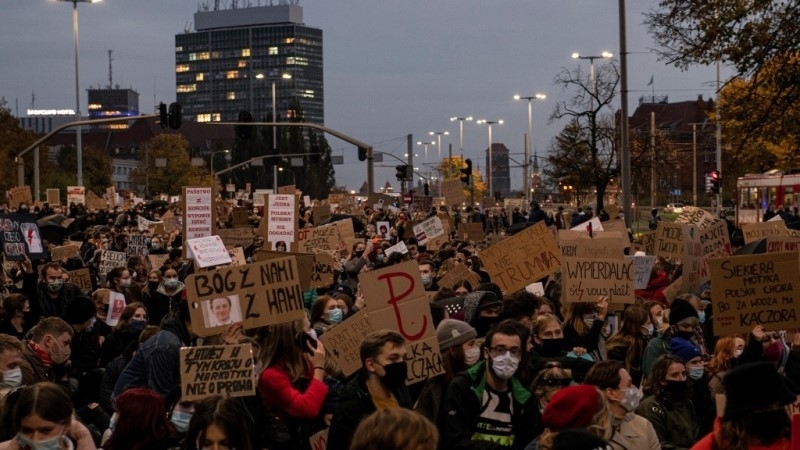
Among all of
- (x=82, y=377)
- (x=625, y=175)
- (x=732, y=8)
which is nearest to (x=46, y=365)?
(x=82, y=377)

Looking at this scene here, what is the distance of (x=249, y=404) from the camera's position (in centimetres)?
760

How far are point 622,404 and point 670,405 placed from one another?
3.79 feet

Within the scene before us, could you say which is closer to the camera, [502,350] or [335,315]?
[502,350]

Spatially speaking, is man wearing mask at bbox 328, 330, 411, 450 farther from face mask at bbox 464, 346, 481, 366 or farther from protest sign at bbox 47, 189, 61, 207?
protest sign at bbox 47, 189, 61, 207

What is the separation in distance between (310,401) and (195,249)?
592 cm

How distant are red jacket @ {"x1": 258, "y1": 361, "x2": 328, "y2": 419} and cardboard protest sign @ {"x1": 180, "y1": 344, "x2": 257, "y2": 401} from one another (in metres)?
0.12

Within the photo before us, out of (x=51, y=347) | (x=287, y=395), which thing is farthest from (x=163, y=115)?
(x=287, y=395)

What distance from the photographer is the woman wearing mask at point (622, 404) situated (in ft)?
21.9

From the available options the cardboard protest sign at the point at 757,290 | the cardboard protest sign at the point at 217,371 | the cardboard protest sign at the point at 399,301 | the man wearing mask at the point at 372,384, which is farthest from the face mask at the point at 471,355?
the cardboard protest sign at the point at 757,290

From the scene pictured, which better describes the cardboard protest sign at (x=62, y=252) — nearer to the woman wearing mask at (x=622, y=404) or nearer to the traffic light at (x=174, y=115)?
the woman wearing mask at (x=622, y=404)

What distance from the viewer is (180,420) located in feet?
23.4

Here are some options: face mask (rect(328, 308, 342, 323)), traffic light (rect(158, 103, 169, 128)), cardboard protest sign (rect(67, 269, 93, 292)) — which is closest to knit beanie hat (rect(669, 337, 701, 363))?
face mask (rect(328, 308, 342, 323))

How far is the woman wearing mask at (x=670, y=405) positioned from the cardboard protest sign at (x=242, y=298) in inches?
87.2

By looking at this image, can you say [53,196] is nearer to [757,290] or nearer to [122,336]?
[122,336]
